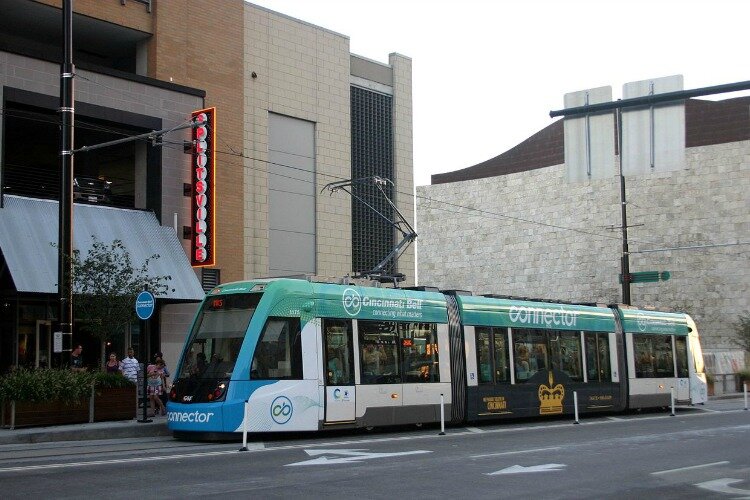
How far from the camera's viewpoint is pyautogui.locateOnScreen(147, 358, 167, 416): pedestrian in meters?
23.3

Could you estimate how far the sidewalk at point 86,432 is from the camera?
710 inches

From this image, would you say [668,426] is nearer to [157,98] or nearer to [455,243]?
[157,98]

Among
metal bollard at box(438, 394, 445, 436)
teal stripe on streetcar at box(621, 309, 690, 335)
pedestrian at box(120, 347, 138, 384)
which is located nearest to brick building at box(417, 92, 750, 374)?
teal stripe on streetcar at box(621, 309, 690, 335)

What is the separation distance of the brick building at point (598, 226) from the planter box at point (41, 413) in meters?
46.7

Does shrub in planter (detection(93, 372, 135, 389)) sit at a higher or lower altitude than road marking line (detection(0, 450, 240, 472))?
higher

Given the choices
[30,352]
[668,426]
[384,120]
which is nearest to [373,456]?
[668,426]

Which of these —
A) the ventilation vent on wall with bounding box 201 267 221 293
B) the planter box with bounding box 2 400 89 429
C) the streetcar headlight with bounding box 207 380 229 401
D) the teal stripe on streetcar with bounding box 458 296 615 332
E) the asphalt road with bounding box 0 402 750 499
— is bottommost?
the asphalt road with bounding box 0 402 750 499

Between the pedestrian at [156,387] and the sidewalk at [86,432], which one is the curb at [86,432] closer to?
the sidewalk at [86,432]

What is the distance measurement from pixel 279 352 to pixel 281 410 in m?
1.10

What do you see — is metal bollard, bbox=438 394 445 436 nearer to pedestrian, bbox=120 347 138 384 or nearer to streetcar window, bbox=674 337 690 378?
pedestrian, bbox=120 347 138 384

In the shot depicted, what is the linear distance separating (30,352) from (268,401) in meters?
11.2

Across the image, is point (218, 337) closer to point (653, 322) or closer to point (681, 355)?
point (653, 322)

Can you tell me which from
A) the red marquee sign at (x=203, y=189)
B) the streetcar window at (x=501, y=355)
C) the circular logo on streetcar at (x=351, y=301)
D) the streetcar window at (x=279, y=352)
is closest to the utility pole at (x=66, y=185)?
the streetcar window at (x=279, y=352)

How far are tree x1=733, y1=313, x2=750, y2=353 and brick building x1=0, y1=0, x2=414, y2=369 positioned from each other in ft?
87.5
